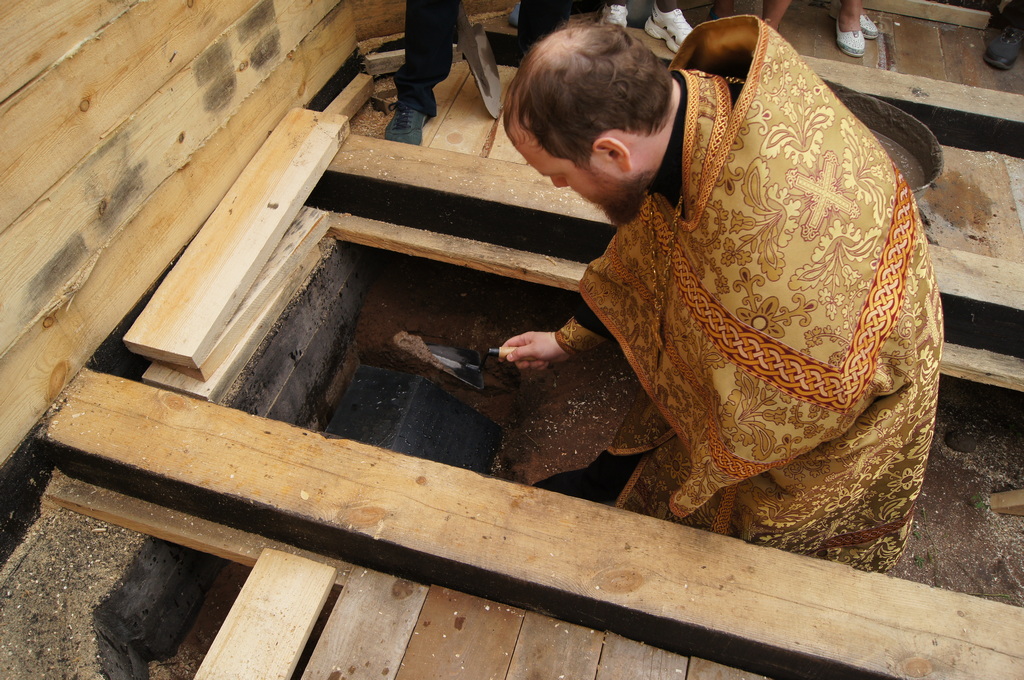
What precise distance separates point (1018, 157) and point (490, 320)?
2.46m

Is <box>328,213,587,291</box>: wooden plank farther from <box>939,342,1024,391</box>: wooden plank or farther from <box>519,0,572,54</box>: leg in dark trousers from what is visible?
<box>939,342,1024,391</box>: wooden plank

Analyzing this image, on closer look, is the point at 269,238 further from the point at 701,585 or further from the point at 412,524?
the point at 701,585

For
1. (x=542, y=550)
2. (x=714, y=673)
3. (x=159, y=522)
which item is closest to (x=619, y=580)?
(x=542, y=550)

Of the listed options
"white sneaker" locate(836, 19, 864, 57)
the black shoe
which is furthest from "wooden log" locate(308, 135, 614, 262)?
the black shoe

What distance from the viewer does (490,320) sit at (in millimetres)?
3127

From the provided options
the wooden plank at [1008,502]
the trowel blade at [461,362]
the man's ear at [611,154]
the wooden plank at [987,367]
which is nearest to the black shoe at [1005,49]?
the wooden plank at [987,367]

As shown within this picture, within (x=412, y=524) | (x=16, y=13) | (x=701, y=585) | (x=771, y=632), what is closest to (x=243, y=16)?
(x=16, y=13)

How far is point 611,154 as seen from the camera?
1137mm

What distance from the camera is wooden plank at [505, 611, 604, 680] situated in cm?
159

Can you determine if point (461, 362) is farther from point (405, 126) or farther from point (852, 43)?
point (852, 43)

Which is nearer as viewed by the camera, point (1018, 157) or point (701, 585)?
point (701, 585)

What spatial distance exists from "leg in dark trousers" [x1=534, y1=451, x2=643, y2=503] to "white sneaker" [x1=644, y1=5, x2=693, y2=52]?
2.27m

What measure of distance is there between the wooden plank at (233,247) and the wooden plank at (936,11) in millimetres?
3476

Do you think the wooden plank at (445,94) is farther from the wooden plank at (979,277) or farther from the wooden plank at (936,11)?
the wooden plank at (936,11)
